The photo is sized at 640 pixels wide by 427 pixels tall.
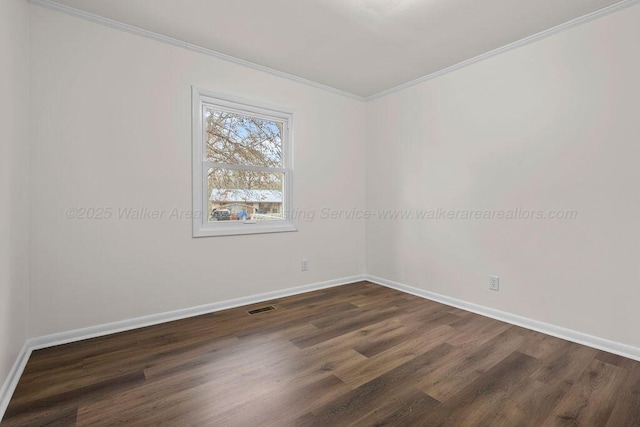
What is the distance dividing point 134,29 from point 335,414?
10.7 ft

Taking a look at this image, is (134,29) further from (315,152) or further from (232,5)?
(315,152)

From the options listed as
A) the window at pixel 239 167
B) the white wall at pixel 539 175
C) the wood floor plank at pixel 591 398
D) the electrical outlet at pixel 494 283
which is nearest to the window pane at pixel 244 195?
the window at pixel 239 167

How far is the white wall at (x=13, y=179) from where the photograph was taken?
1660mm

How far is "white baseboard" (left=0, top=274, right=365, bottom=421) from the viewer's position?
1771mm

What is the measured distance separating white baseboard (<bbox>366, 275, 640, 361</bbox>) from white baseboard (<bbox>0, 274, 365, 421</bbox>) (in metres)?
Result: 1.50

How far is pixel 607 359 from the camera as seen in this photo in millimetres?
2113

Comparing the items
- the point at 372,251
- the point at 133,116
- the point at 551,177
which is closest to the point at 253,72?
the point at 133,116

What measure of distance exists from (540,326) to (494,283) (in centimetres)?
48

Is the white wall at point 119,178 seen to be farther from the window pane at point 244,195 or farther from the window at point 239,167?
the window pane at point 244,195

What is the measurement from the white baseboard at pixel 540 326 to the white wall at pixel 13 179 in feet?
11.5

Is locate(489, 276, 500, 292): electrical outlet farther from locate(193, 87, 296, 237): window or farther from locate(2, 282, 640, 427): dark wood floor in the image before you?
locate(193, 87, 296, 237): window

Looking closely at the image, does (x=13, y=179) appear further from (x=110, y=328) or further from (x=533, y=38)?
(x=533, y=38)

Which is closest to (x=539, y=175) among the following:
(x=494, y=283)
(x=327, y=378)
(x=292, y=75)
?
(x=494, y=283)

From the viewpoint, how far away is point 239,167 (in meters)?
3.22
